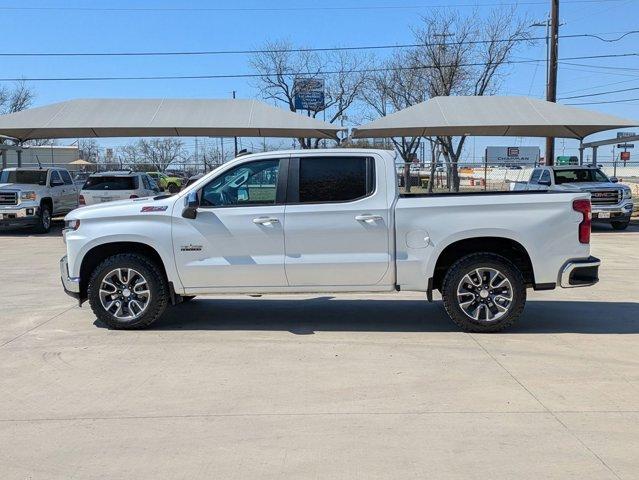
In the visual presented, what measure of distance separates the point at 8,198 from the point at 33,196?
2.21ft

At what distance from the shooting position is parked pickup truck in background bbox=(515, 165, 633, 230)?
1850 centimetres

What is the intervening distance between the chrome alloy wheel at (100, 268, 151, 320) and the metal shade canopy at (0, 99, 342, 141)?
14584 millimetres

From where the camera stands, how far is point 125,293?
7.01 meters

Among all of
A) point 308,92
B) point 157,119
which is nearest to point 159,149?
point 308,92

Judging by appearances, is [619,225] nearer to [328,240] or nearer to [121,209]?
[328,240]

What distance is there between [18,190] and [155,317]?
13242 mm

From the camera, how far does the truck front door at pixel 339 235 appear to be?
22.0ft

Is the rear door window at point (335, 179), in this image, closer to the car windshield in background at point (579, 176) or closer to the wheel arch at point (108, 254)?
the wheel arch at point (108, 254)

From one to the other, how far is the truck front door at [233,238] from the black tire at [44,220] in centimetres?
1382

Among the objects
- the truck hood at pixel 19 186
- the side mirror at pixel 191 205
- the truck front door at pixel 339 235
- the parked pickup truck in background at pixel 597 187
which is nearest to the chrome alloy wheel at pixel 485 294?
the truck front door at pixel 339 235

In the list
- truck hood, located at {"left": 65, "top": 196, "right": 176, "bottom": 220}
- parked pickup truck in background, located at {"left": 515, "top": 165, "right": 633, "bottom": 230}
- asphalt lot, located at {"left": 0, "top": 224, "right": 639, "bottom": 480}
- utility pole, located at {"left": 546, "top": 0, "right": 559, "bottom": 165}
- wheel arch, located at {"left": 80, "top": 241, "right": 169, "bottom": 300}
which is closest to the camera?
asphalt lot, located at {"left": 0, "top": 224, "right": 639, "bottom": 480}

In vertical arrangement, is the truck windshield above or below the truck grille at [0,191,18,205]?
above

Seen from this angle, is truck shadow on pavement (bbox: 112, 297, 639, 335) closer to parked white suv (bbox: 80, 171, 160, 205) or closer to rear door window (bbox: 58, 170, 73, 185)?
parked white suv (bbox: 80, 171, 160, 205)

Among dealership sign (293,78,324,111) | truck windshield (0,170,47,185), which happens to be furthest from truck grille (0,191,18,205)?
dealership sign (293,78,324,111)
